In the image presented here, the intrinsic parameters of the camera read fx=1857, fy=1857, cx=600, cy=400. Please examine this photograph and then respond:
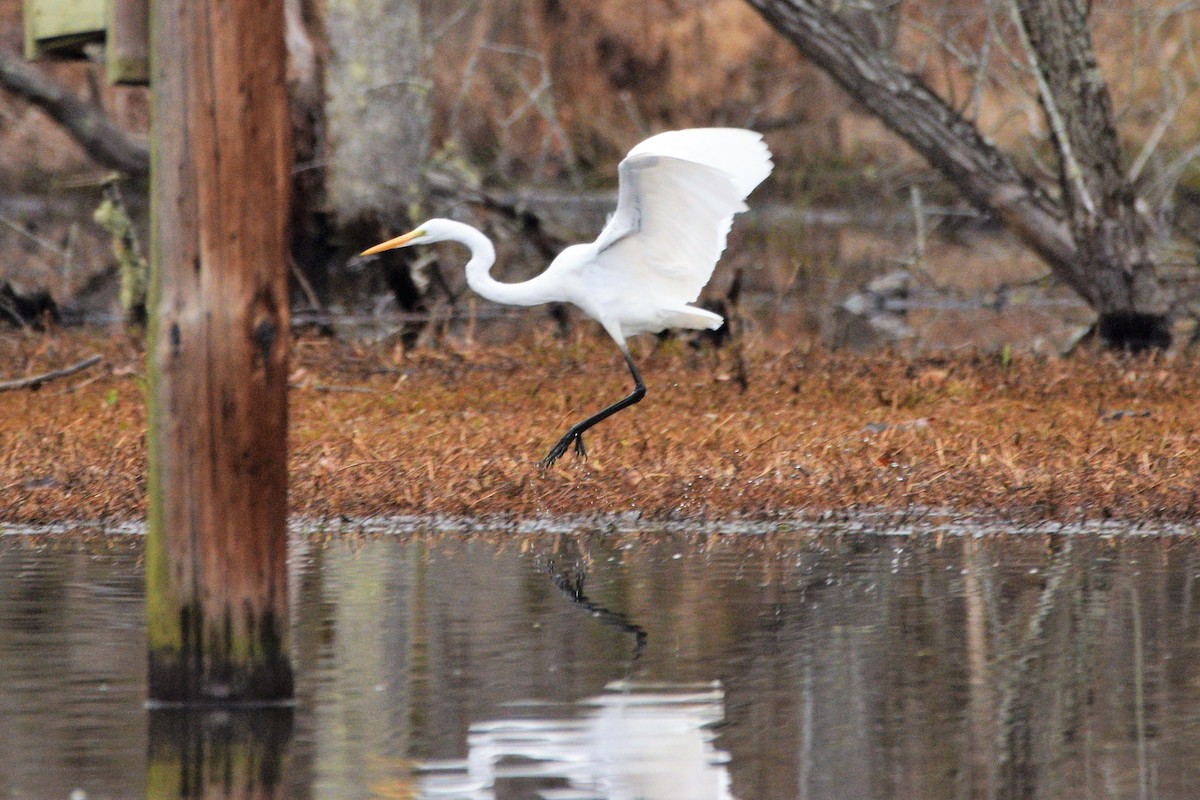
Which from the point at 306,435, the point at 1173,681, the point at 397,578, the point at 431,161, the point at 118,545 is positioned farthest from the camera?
the point at 431,161

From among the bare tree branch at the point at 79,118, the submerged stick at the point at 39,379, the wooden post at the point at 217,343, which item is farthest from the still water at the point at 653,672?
the bare tree branch at the point at 79,118

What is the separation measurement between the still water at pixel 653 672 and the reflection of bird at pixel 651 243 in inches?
62.8

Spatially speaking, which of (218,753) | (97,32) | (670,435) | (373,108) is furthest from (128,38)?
(373,108)

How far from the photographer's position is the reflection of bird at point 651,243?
7.54 m

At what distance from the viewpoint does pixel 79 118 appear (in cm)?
1445

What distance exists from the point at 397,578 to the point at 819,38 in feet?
21.0

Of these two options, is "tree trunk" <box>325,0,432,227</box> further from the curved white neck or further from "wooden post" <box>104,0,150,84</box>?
"wooden post" <box>104,0,150,84</box>

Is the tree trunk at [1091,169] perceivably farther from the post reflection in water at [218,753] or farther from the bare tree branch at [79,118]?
the post reflection in water at [218,753]

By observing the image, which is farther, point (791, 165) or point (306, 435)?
point (791, 165)

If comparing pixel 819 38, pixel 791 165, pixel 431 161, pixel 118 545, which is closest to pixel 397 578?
pixel 118 545

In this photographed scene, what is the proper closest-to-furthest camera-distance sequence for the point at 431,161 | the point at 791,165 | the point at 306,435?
the point at 306,435, the point at 431,161, the point at 791,165

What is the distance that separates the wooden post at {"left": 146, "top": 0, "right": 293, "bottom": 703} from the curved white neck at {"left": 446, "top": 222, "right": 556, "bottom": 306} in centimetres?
392

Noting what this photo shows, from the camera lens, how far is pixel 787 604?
5789 mm

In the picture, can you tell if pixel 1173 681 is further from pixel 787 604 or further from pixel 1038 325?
pixel 1038 325
